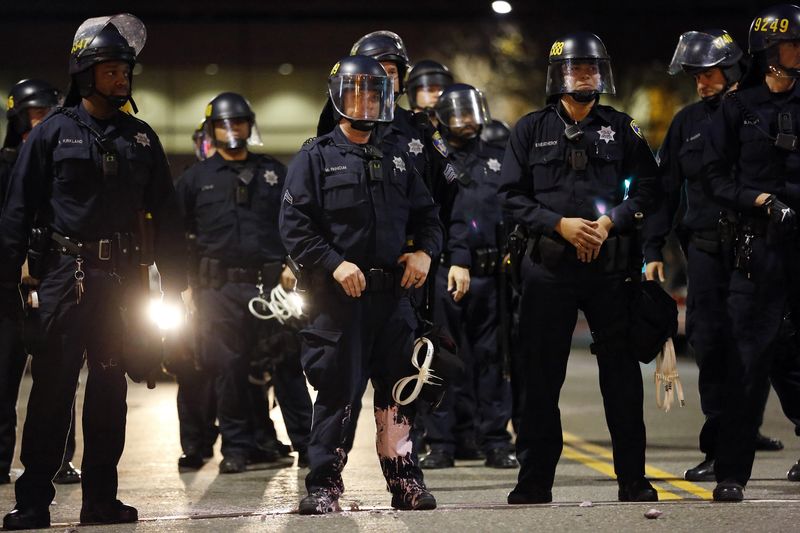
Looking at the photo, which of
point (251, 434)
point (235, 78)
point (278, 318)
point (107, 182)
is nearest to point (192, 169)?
point (278, 318)

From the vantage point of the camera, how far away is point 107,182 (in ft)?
24.6

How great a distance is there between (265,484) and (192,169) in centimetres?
268

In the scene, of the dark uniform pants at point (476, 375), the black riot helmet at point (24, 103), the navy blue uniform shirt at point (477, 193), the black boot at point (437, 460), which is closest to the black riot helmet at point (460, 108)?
the navy blue uniform shirt at point (477, 193)

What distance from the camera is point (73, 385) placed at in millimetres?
7496

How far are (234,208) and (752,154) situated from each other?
4.14 m

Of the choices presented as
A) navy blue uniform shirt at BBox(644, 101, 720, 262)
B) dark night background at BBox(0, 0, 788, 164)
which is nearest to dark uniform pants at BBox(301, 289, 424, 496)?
navy blue uniform shirt at BBox(644, 101, 720, 262)

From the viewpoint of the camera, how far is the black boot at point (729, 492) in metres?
7.66

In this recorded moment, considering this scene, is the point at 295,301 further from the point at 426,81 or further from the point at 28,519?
the point at 28,519

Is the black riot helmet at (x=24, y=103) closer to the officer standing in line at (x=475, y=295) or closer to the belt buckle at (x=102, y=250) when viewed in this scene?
the officer standing in line at (x=475, y=295)

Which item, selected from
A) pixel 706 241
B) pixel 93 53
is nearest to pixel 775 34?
pixel 706 241

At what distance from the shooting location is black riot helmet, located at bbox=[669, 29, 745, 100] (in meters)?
9.73

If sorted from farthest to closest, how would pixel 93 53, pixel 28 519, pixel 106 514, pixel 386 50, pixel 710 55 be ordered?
pixel 710 55 < pixel 386 50 < pixel 93 53 < pixel 106 514 < pixel 28 519

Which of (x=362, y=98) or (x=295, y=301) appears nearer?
(x=362, y=98)

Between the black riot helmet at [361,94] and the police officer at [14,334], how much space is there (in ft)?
9.99
